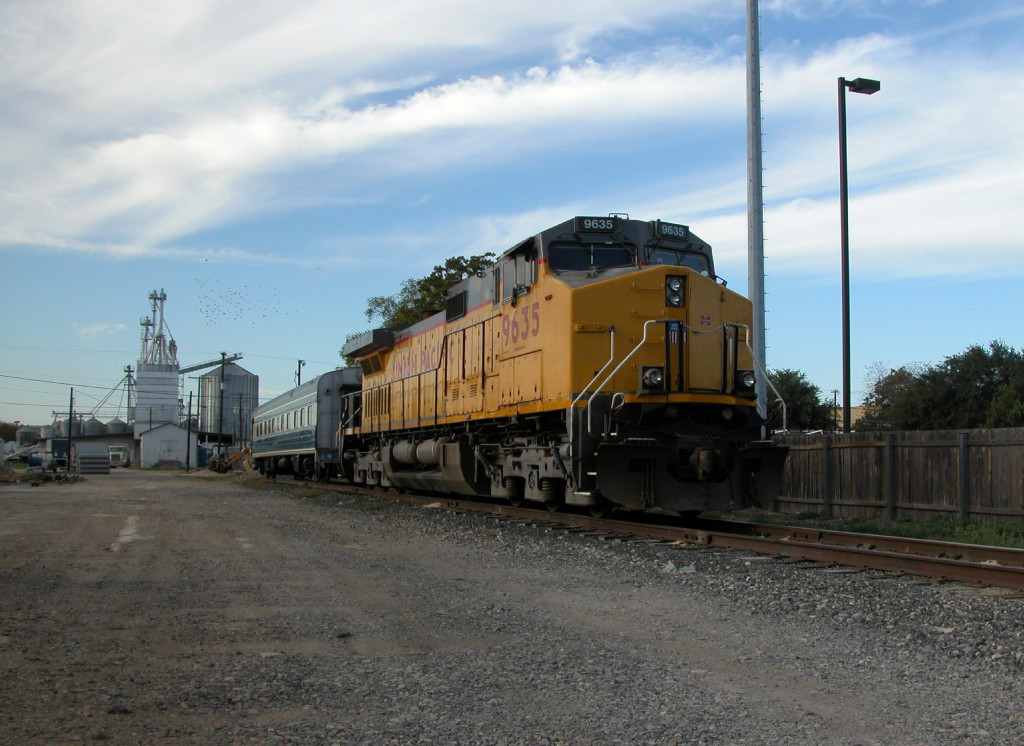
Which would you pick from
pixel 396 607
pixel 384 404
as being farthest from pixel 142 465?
pixel 396 607

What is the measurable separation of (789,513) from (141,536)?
1052cm

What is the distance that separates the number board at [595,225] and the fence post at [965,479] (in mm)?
5750

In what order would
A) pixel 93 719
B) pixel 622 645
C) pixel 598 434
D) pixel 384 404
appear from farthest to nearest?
pixel 384 404 < pixel 598 434 < pixel 622 645 < pixel 93 719

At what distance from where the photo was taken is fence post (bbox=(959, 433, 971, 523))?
1212 centimetres

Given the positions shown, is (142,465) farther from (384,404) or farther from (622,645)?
(622,645)

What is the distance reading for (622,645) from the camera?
523 cm

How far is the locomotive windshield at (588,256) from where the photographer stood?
11374mm

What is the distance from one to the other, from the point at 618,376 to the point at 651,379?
0.46m

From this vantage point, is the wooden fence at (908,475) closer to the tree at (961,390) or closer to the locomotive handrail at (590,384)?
the locomotive handrail at (590,384)

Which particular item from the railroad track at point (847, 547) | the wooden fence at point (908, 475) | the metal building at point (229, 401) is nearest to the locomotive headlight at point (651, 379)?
the railroad track at point (847, 547)

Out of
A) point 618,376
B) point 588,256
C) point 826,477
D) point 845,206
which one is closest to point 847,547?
point 618,376

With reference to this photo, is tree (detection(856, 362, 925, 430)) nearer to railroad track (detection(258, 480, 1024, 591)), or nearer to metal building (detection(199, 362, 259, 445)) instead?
railroad track (detection(258, 480, 1024, 591))

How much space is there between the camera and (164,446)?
82.5 m

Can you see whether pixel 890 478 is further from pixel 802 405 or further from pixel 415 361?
pixel 802 405
